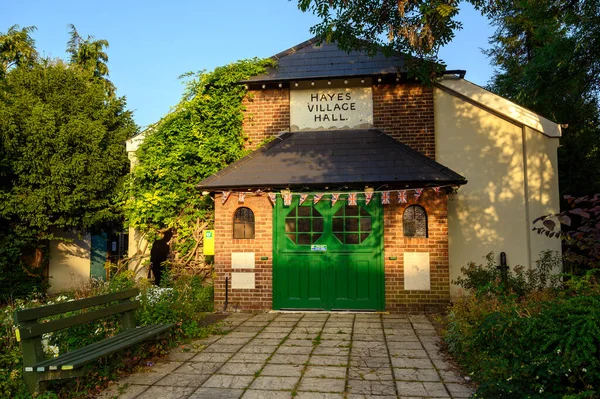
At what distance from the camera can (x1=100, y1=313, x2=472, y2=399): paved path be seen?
4.34m

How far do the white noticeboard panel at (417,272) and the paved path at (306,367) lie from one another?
4.25ft

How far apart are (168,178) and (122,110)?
13.6 feet

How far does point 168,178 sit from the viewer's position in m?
10.6

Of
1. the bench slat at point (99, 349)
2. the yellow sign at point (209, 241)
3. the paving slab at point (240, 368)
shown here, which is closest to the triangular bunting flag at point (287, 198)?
the yellow sign at point (209, 241)

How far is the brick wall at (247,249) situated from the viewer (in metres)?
9.17

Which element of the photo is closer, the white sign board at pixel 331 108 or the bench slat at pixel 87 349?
the bench slat at pixel 87 349

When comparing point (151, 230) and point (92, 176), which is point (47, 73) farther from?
point (151, 230)

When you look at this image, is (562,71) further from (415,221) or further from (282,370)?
(282,370)

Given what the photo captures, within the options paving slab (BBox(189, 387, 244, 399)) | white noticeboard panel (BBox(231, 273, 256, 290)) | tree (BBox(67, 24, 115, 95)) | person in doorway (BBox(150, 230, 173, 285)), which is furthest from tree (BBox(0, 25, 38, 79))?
paving slab (BBox(189, 387, 244, 399))

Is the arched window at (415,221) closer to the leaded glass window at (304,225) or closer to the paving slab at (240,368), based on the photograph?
the leaded glass window at (304,225)

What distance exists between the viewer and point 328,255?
905 centimetres

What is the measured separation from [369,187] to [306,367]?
4.45m

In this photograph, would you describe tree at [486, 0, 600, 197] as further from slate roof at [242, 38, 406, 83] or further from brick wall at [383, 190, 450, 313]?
brick wall at [383, 190, 450, 313]

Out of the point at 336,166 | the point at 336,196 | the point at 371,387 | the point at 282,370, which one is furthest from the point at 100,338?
the point at 336,166
